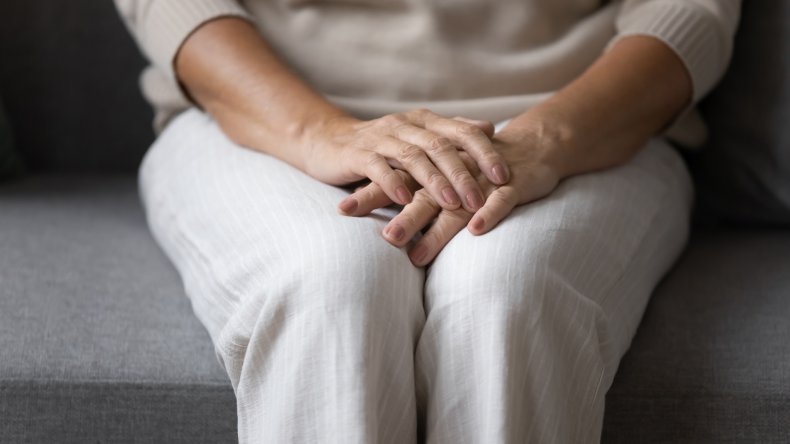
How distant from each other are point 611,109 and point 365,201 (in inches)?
13.3

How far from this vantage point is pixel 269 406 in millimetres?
820

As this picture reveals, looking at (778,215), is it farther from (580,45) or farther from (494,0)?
(494,0)

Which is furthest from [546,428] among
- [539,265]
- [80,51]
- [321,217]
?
[80,51]

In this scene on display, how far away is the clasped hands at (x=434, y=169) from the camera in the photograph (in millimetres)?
936

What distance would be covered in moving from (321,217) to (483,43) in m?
0.42

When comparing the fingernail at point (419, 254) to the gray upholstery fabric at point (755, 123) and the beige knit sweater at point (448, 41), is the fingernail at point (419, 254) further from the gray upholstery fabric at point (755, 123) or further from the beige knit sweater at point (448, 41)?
the gray upholstery fabric at point (755, 123)

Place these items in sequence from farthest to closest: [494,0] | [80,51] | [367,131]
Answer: [80,51] < [494,0] < [367,131]

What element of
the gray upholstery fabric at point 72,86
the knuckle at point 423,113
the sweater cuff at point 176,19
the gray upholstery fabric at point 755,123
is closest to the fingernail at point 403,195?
the knuckle at point 423,113

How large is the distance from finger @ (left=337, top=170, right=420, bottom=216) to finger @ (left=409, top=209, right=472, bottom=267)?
57 millimetres

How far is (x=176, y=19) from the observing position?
1217 millimetres

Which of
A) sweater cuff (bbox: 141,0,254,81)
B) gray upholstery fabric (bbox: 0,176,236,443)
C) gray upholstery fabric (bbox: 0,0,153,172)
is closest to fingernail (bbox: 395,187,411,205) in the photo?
gray upholstery fabric (bbox: 0,176,236,443)

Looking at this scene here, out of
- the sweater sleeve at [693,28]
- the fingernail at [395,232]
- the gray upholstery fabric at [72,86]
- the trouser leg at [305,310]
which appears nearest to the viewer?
the trouser leg at [305,310]

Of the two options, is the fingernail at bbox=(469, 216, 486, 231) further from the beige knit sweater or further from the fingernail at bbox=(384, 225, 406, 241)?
the beige knit sweater

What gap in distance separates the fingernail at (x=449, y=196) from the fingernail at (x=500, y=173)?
43 mm
